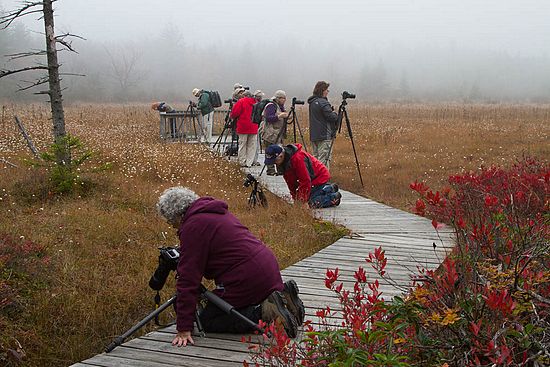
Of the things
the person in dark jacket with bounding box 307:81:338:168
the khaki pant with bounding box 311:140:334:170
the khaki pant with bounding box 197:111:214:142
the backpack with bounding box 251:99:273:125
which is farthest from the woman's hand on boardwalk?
the khaki pant with bounding box 197:111:214:142

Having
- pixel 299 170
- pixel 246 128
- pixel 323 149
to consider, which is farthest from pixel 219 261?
pixel 246 128

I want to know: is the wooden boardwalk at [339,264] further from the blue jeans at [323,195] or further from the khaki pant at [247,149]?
the khaki pant at [247,149]

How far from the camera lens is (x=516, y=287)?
8.29 ft

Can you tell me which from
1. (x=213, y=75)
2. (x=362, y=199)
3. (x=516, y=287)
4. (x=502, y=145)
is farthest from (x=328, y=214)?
(x=213, y=75)

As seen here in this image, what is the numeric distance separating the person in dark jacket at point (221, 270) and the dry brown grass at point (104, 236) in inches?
61.9

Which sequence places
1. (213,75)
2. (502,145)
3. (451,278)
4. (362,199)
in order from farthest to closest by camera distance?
(213,75) < (502,145) < (362,199) < (451,278)

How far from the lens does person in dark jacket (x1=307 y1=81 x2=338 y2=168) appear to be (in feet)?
35.2

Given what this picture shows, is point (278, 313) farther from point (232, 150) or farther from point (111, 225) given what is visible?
point (232, 150)

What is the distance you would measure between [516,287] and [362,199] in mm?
7566

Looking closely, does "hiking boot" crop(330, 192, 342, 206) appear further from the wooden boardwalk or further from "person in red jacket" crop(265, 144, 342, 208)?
the wooden boardwalk

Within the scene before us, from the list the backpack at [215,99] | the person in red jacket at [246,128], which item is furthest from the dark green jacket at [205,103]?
the person in red jacket at [246,128]

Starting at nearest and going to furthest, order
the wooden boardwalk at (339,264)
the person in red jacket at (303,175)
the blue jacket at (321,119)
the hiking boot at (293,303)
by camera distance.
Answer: the wooden boardwalk at (339,264) → the hiking boot at (293,303) → the person in red jacket at (303,175) → the blue jacket at (321,119)

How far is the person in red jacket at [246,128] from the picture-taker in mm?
13406

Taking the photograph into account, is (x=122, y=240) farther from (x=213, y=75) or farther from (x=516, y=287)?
(x=213, y=75)
